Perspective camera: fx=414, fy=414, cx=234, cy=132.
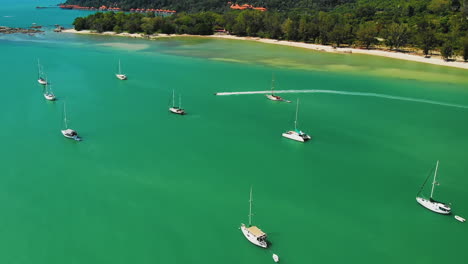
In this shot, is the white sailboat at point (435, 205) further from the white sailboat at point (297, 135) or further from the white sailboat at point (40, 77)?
the white sailboat at point (40, 77)

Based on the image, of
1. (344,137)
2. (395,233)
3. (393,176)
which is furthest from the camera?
(344,137)

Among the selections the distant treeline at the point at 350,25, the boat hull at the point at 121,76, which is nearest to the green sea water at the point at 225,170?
the boat hull at the point at 121,76

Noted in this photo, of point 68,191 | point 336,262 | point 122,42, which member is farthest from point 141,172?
point 122,42

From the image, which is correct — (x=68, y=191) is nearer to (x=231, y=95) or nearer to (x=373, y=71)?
(x=231, y=95)

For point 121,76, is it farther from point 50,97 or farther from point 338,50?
point 338,50

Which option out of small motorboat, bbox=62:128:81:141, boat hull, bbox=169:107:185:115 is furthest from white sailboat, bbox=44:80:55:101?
boat hull, bbox=169:107:185:115

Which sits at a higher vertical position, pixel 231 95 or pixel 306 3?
pixel 306 3
